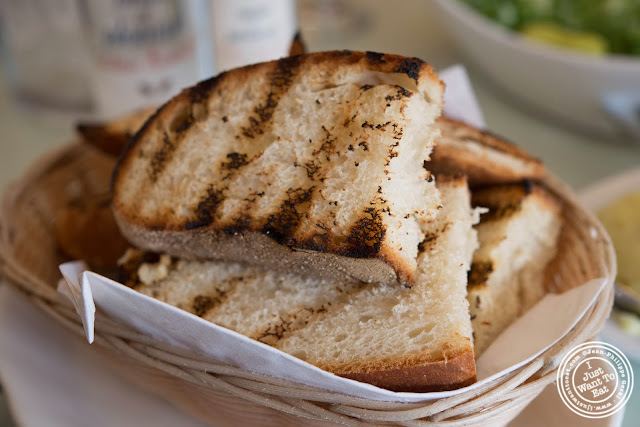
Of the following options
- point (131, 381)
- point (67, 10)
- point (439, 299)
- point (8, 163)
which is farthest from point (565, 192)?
point (67, 10)

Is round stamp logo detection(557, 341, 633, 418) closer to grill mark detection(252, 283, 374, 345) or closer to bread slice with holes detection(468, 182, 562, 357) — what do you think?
bread slice with holes detection(468, 182, 562, 357)

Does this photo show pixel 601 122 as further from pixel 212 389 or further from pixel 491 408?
pixel 212 389

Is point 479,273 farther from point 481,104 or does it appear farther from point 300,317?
point 481,104

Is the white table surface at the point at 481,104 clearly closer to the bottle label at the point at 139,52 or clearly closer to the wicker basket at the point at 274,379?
the bottle label at the point at 139,52

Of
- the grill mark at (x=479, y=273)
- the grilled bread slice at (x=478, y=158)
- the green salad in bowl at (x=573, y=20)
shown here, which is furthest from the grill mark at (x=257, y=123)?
the green salad in bowl at (x=573, y=20)

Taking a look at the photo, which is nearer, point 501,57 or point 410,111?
point 410,111

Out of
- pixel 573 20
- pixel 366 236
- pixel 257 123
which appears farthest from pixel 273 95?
pixel 573 20

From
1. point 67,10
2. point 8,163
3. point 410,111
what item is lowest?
point 8,163

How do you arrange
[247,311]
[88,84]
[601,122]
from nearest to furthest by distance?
[247,311], [601,122], [88,84]
